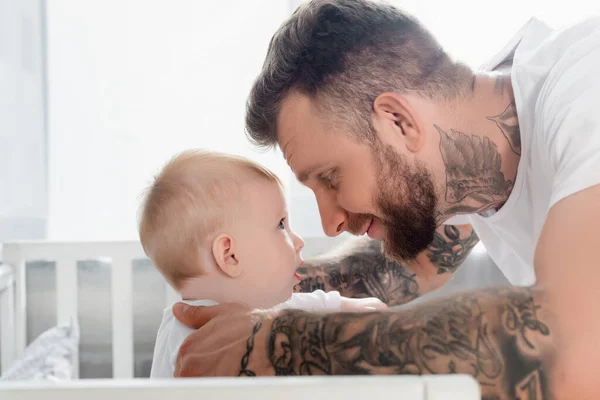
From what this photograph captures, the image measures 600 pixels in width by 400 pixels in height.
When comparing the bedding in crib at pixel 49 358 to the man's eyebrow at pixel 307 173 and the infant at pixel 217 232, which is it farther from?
the man's eyebrow at pixel 307 173

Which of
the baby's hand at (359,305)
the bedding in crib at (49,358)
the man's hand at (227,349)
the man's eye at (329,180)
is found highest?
the man's eye at (329,180)

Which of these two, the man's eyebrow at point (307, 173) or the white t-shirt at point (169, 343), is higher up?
the man's eyebrow at point (307, 173)

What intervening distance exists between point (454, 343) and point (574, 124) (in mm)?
407

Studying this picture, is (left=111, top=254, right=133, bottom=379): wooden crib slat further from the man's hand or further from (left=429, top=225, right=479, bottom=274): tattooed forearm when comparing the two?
the man's hand

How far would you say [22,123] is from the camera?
197 centimetres

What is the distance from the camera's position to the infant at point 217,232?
103 centimetres

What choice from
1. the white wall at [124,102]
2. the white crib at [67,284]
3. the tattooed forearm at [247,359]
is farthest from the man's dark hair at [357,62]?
the white wall at [124,102]

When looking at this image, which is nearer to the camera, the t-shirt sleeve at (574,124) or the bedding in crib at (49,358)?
the t-shirt sleeve at (574,124)

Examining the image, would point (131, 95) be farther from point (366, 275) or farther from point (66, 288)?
point (366, 275)

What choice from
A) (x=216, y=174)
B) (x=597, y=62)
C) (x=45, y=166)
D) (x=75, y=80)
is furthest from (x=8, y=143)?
(x=597, y=62)

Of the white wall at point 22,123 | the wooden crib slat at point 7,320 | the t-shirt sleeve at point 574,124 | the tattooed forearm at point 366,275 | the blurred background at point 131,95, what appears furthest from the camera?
the blurred background at point 131,95

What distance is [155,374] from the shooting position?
3.21ft

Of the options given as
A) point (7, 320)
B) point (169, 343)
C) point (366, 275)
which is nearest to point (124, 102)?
point (7, 320)

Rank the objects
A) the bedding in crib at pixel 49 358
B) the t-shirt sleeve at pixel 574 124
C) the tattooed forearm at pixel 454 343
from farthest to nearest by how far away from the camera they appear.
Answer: the bedding in crib at pixel 49 358 → the t-shirt sleeve at pixel 574 124 → the tattooed forearm at pixel 454 343
